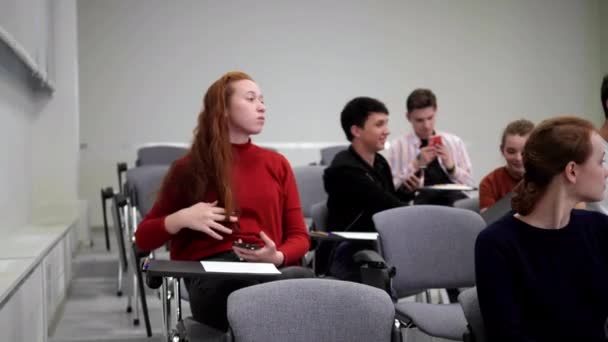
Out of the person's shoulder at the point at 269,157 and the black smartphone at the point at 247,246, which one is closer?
the black smartphone at the point at 247,246

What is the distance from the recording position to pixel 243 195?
9.05ft

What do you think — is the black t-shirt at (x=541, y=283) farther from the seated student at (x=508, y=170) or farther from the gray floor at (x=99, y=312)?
the seated student at (x=508, y=170)

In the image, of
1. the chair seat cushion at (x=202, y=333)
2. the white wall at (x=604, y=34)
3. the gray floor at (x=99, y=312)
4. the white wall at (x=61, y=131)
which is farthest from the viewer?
the white wall at (x=604, y=34)

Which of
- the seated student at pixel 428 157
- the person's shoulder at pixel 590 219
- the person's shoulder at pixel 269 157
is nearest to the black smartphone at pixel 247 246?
the person's shoulder at pixel 269 157

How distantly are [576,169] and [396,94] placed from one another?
6.71 m

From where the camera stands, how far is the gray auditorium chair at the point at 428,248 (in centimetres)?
314

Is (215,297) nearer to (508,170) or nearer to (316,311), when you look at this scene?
(316,311)

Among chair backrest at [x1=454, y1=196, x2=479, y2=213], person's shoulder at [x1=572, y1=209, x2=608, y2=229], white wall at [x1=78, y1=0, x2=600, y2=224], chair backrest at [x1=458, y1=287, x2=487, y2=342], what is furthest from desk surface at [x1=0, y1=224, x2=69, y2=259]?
white wall at [x1=78, y1=0, x2=600, y2=224]

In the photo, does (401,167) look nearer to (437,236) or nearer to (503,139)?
(503,139)

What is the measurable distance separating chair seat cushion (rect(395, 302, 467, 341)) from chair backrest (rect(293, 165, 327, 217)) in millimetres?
2106

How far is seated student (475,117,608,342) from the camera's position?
6.61 feet

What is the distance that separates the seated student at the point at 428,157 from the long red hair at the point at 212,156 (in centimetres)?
198

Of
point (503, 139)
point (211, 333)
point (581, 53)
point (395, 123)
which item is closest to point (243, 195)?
point (211, 333)

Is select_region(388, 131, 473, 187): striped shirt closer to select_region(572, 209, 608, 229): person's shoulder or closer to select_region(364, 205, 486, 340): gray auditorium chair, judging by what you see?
select_region(364, 205, 486, 340): gray auditorium chair
